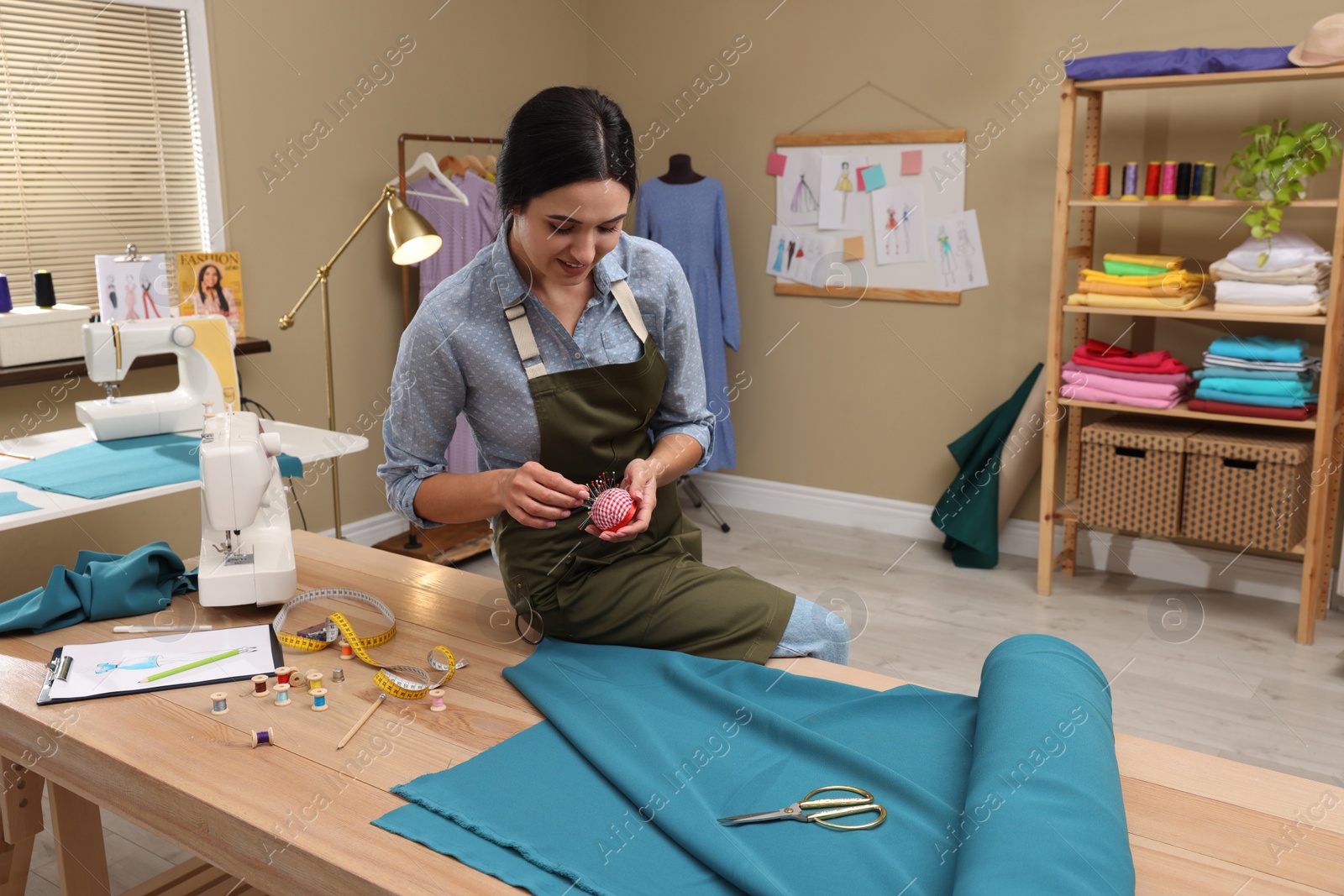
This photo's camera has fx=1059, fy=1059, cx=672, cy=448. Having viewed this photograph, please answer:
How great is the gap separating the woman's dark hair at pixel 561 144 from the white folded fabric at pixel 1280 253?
2478mm

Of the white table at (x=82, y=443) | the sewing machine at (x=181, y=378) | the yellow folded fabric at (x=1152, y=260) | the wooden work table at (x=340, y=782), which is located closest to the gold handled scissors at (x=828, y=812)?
the wooden work table at (x=340, y=782)

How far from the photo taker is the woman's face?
58.2 inches

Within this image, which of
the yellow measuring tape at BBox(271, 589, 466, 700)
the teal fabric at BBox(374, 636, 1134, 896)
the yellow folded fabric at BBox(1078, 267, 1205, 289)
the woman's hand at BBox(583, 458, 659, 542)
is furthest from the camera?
the yellow folded fabric at BBox(1078, 267, 1205, 289)

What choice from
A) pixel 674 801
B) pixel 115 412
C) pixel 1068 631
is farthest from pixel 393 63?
pixel 674 801

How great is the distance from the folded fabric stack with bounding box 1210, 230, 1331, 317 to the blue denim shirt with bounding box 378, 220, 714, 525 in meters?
2.30

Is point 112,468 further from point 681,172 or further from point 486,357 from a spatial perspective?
point 681,172

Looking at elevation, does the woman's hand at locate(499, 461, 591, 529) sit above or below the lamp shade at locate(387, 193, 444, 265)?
below

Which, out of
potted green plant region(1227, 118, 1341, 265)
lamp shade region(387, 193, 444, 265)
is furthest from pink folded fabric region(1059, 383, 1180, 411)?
lamp shade region(387, 193, 444, 265)

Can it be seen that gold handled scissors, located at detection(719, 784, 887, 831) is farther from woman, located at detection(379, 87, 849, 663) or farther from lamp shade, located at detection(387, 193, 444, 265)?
lamp shade, located at detection(387, 193, 444, 265)

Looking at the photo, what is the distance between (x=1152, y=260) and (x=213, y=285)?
3.09 metres

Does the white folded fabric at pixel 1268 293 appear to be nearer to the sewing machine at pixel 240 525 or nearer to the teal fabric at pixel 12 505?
the sewing machine at pixel 240 525

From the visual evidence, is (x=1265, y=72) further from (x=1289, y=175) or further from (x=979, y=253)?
(x=979, y=253)

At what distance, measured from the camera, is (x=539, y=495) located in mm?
1465

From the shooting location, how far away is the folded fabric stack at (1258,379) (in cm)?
323
